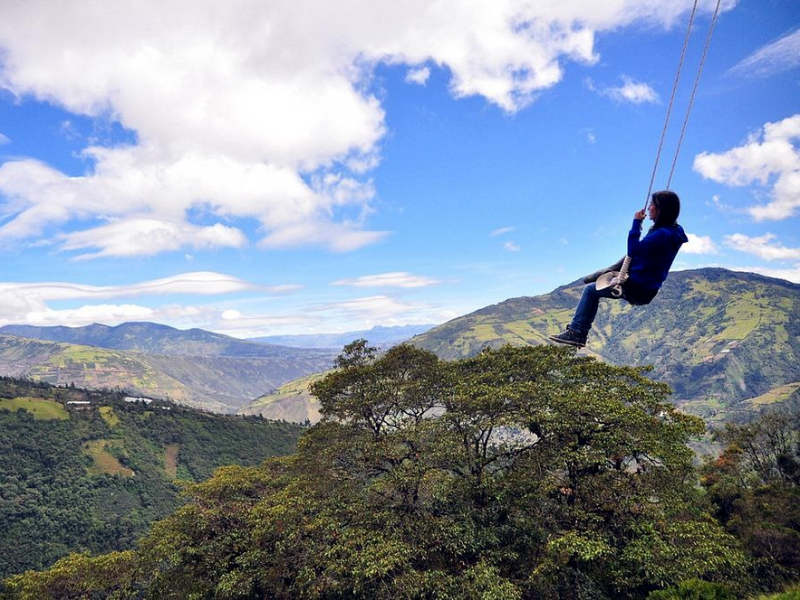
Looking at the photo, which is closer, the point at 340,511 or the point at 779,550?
the point at 340,511

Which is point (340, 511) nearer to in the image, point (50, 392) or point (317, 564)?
point (317, 564)

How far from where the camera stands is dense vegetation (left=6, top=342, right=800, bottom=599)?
15.9m

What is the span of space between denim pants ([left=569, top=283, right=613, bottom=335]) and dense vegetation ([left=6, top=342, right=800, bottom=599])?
11.1m

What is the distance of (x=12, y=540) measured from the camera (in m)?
97.4

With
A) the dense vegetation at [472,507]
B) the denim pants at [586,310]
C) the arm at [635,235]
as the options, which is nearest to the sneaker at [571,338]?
the denim pants at [586,310]

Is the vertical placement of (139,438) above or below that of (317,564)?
below

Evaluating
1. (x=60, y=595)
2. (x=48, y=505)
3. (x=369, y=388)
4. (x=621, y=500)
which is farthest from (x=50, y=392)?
(x=621, y=500)

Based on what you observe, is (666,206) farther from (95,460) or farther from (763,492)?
(95,460)

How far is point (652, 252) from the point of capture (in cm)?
650

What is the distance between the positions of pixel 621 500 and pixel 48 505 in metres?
152

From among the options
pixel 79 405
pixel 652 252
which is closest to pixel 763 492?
pixel 652 252

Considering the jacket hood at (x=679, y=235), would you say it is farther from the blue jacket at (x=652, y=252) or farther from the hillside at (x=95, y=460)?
the hillside at (x=95, y=460)

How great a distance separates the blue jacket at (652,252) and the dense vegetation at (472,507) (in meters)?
12.3

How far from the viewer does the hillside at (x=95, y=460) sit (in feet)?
339
